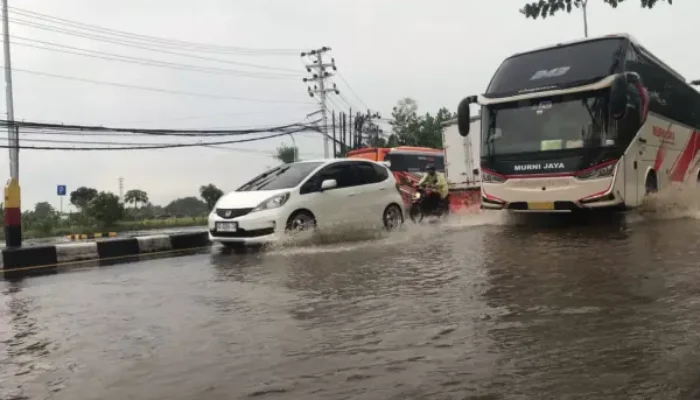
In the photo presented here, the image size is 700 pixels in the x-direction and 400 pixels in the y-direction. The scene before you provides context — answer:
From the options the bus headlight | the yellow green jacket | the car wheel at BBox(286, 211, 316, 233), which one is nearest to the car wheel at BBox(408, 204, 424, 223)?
the yellow green jacket

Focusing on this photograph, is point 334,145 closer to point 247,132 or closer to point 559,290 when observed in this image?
point 247,132

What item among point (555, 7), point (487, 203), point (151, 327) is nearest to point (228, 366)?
point (151, 327)

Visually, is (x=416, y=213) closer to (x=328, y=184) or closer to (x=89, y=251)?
(x=328, y=184)

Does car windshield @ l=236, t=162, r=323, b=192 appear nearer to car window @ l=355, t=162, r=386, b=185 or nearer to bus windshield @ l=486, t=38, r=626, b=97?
car window @ l=355, t=162, r=386, b=185

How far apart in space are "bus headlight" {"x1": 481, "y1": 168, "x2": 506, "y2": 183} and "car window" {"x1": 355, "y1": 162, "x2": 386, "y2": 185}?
1.79 m

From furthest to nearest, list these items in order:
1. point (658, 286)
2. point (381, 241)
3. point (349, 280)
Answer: point (381, 241), point (349, 280), point (658, 286)

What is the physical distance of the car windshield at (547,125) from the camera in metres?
9.10

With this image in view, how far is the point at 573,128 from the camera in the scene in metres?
9.30

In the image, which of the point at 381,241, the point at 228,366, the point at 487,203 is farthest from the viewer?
the point at 487,203

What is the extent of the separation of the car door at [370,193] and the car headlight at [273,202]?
1555 mm

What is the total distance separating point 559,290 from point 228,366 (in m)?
2.74

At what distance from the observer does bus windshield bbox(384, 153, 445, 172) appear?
72.1 ft

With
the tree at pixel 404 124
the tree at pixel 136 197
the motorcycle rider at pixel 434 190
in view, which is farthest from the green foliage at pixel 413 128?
the motorcycle rider at pixel 434 190

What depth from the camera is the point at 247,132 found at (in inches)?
Answer: 1032
